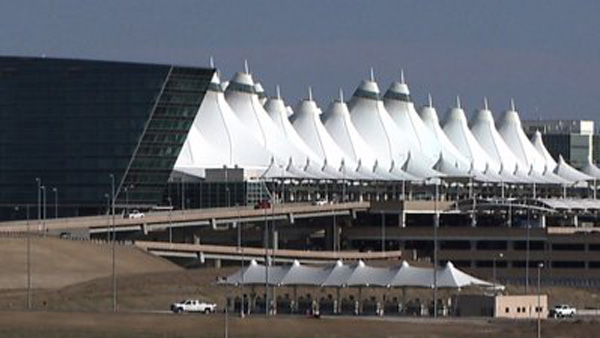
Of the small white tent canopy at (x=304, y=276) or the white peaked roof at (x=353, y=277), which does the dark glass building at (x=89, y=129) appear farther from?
the small white tent canopy at (x=304, y=276)

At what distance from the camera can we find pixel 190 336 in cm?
10925

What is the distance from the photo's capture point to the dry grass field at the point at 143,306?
112688 millimetres

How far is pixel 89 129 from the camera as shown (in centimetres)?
19188

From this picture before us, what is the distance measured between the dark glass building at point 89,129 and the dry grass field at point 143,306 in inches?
1235

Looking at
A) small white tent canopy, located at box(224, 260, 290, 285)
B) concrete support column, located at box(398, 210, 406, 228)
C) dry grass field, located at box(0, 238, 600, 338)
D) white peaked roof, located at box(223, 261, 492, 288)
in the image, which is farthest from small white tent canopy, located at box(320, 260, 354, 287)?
concrete support column, located at box(398, 210, 406, 228)

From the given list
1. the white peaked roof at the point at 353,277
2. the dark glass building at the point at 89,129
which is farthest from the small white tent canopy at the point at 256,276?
the dark glass building at the point at 89,129

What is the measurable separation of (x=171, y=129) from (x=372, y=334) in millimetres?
77498

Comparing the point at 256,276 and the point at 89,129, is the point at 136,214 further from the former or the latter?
the point at 256,276

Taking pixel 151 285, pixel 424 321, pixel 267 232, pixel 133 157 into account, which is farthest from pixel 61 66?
pixel 424 321

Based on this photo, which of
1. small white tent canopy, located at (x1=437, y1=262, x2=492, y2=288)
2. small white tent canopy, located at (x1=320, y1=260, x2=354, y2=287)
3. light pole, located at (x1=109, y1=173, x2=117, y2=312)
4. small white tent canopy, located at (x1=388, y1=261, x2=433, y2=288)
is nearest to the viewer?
small white tent canopy, located at (x1=437, y1=262, x2=492, y2=288)

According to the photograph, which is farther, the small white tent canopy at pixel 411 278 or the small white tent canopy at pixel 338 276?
the small white tent canopy at pixel 338 276

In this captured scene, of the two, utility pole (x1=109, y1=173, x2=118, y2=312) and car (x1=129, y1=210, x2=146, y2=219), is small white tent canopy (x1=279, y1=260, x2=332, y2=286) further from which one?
car (x1=129, y1=210, x2=146, y2=219)

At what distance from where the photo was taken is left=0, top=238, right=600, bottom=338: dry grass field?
112688 mm

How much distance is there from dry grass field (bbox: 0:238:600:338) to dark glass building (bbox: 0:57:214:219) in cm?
3137
